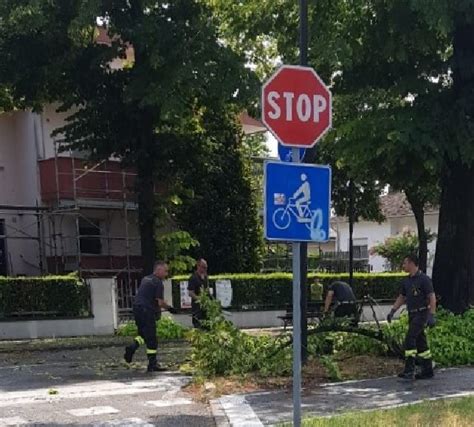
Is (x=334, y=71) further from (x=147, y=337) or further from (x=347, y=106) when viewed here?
(x=147, y=337)

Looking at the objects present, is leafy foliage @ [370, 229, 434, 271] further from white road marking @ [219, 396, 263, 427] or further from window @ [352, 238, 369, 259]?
white road marking @ [219, 396, 263, 427]

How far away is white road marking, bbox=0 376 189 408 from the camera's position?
9047 mm

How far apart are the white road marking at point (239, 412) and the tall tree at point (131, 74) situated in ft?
22.1

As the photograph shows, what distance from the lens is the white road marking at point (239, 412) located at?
7.25 m

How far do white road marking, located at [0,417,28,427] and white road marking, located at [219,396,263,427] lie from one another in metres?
2.16

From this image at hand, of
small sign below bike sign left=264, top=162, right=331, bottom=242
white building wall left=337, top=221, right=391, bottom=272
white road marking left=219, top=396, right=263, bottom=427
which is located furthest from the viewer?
white building wall left=337, top=221, right=391, bottom=272

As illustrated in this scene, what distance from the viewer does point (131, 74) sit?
607 inches

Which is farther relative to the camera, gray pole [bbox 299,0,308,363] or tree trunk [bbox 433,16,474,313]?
tree trunk [bbox 433,16,474,313]

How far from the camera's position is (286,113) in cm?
579

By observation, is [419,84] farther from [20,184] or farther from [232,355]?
[20,184]

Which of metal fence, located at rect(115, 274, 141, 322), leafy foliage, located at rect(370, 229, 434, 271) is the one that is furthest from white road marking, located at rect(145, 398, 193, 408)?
leafy foliage, located at rect(370, 229, 434, 271)

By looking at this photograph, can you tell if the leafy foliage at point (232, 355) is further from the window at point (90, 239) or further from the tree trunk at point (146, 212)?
the window at point (90, 239)

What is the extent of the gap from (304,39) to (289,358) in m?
4.47

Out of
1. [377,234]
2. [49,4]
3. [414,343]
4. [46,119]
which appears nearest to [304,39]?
[414,343]
